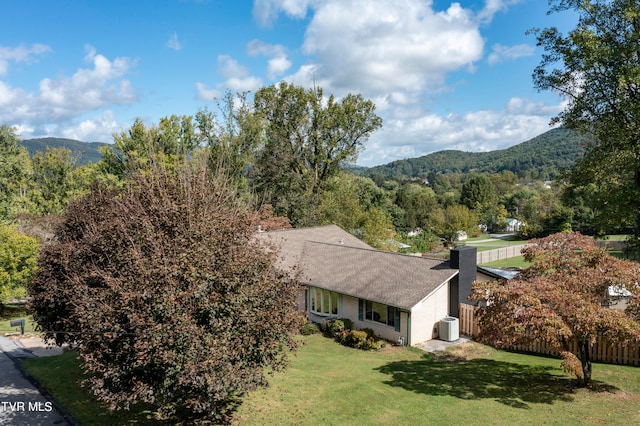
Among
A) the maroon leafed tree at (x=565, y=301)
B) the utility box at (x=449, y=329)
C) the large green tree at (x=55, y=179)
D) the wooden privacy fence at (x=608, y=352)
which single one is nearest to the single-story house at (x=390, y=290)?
the utility box at (x=449, y=329)

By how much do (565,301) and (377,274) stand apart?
11116 mm

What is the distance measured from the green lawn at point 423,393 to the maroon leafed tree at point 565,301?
1200 millimetres

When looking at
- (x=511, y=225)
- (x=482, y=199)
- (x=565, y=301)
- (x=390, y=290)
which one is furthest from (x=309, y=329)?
(x=511, y=225)

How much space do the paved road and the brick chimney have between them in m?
16.9

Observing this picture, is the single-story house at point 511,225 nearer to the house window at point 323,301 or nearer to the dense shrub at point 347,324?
the house window at point 323,301

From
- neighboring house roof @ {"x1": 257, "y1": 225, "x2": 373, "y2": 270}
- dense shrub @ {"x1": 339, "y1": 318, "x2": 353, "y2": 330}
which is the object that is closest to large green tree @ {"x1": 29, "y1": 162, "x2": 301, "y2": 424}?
dense shrub @ {"x1": 339, "y1": 318, "x2": 353, "y2": 330}

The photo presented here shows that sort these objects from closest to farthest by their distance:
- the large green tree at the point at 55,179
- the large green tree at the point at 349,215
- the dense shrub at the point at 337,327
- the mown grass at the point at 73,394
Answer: the mown grass at the point at 73,394 < the dense shrub at the point at 337,327 < the large green tree at the point at 349,215 < the large green tree at the point at 55,179

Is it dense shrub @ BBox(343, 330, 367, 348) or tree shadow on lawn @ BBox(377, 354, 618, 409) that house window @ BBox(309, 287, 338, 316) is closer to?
dense shrub @ BBox(343, 330, 367, 348)

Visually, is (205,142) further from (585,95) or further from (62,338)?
(585,95)

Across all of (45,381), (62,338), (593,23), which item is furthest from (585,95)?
(45,381)

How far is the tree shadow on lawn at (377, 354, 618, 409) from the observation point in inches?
509

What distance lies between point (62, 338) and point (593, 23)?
26739mm

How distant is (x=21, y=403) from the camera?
43.1 feet

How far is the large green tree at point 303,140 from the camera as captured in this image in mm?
42781
